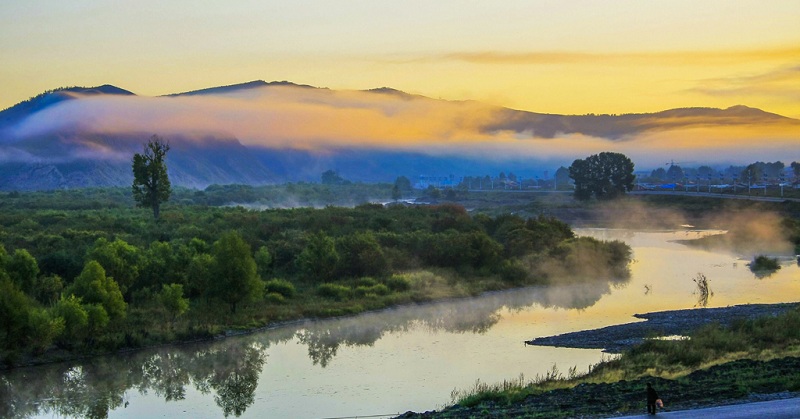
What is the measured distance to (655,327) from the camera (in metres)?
42.2

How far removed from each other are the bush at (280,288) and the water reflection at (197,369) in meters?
4.93

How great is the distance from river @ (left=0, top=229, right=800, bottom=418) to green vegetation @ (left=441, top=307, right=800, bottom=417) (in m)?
2.54

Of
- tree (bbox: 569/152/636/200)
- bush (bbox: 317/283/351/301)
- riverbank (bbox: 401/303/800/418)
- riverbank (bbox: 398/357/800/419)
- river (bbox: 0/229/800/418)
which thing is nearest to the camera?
riverbank (bbox: 398/357/800/419)

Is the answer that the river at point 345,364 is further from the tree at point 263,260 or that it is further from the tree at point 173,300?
the tree at point 263,260

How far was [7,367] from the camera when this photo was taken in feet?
115

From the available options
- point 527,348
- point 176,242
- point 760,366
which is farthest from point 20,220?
point 760,366

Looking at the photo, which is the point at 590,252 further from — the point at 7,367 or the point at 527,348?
the point at 7,367

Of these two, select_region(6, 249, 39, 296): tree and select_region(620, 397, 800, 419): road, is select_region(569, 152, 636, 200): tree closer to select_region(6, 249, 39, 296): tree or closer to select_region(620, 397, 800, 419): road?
select_region(6, 249, 39, 296): tree

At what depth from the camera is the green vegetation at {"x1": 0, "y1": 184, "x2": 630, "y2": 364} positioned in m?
38.7

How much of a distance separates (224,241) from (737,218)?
85917 millimetres

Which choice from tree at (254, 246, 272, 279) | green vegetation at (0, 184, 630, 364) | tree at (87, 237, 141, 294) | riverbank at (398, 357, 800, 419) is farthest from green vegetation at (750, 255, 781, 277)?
tree at (87, 237, 141, 294)

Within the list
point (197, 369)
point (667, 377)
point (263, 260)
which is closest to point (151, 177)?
point (263, 260)

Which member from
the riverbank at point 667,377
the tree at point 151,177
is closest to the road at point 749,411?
the riverbank at point 667,377

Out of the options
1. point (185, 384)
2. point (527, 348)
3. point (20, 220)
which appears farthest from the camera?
point (20, 220)
